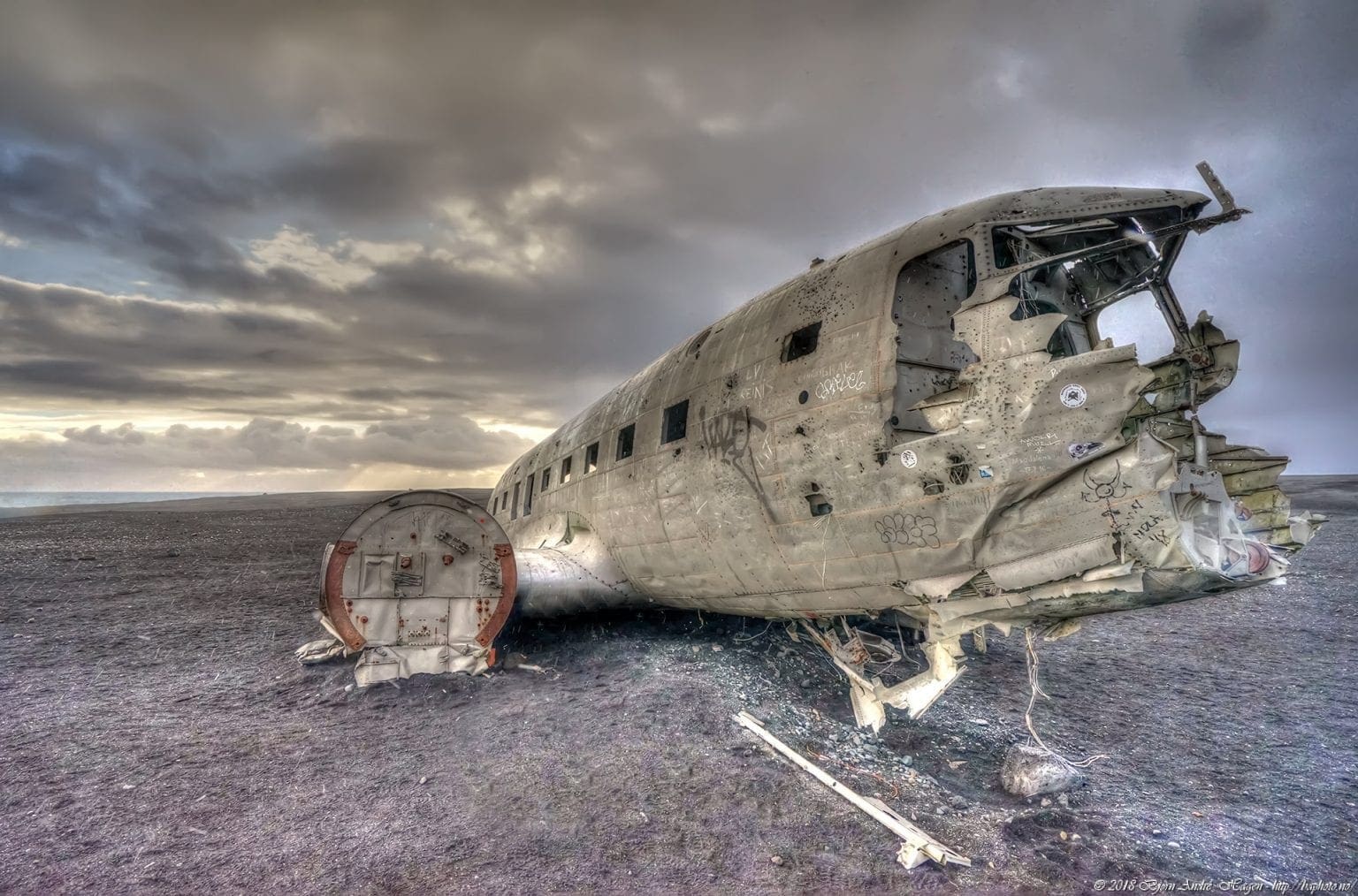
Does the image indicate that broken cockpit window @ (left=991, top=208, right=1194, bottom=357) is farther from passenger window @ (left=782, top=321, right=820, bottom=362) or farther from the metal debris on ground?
the metal debris on ground

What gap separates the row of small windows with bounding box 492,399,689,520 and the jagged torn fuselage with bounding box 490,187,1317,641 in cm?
9

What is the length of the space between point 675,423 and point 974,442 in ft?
14.7

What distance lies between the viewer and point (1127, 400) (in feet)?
15.4

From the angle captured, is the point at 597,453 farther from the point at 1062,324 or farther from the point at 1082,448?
the point at 1082,448

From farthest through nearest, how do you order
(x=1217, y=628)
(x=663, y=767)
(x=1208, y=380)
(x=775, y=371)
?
(x=1217, y=628)
(x=775, y=371)
(x=663, y=767)
(x=1208, y=380)

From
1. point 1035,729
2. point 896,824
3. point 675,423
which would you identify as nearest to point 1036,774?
point 896,824

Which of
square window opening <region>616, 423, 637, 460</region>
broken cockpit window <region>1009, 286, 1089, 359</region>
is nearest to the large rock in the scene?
broken cockpit window <region>1009, 286, 1089, 359</region>

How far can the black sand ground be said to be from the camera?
496 cm

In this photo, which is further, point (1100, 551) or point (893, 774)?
point (893, 774)

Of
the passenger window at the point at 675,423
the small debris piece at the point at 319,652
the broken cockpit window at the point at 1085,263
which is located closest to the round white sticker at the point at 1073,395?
the broken cockpit window at the point at 1085,263

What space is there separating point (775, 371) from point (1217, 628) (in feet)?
46.5

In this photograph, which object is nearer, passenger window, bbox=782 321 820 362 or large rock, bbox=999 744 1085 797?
large rock, bbox=999 744 1085 797

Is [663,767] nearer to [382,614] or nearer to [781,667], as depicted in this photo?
[781,667]

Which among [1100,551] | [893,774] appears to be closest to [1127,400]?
[1100,551]
